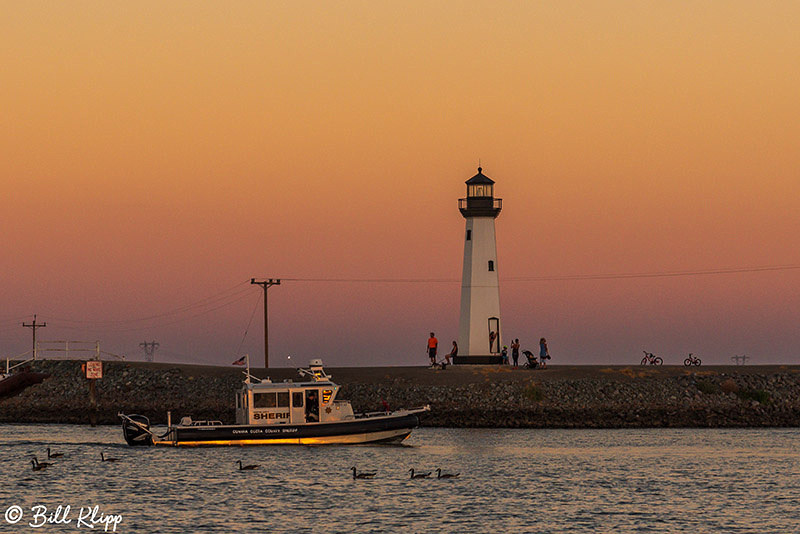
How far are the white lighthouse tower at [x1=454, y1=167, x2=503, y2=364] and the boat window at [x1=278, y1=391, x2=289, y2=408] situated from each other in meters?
25.7

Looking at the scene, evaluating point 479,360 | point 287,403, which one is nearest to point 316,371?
point 287,403

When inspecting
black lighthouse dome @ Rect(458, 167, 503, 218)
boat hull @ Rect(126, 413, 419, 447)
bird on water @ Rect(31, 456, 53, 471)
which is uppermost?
black lighthouse dome @ Rect(458, 167, 503, 218)

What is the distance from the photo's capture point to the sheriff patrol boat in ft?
147

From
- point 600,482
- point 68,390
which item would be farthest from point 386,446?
point 68,390

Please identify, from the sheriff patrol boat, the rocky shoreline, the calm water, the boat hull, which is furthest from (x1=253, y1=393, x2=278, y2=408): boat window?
the rocky shoreline

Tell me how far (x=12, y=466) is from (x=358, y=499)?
50.6 ft

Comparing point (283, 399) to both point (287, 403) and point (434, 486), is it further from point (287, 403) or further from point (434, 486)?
point (434, 486)

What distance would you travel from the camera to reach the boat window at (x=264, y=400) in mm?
45281

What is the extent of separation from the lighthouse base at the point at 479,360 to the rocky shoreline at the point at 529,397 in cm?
225

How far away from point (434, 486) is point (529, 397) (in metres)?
26.8

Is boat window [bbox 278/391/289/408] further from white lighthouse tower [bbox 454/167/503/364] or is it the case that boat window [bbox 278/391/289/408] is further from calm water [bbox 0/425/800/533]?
white lighthouse tower [bbox 454/167/503/364]

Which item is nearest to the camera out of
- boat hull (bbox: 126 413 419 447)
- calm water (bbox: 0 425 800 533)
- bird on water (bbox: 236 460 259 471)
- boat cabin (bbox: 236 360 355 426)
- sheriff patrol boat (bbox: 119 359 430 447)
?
calm water (bbox: 0 425 800 533)

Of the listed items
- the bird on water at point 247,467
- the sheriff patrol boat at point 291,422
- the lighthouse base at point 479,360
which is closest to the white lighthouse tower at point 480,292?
the lighthouse base at point 479,360

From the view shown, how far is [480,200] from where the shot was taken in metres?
70.7
